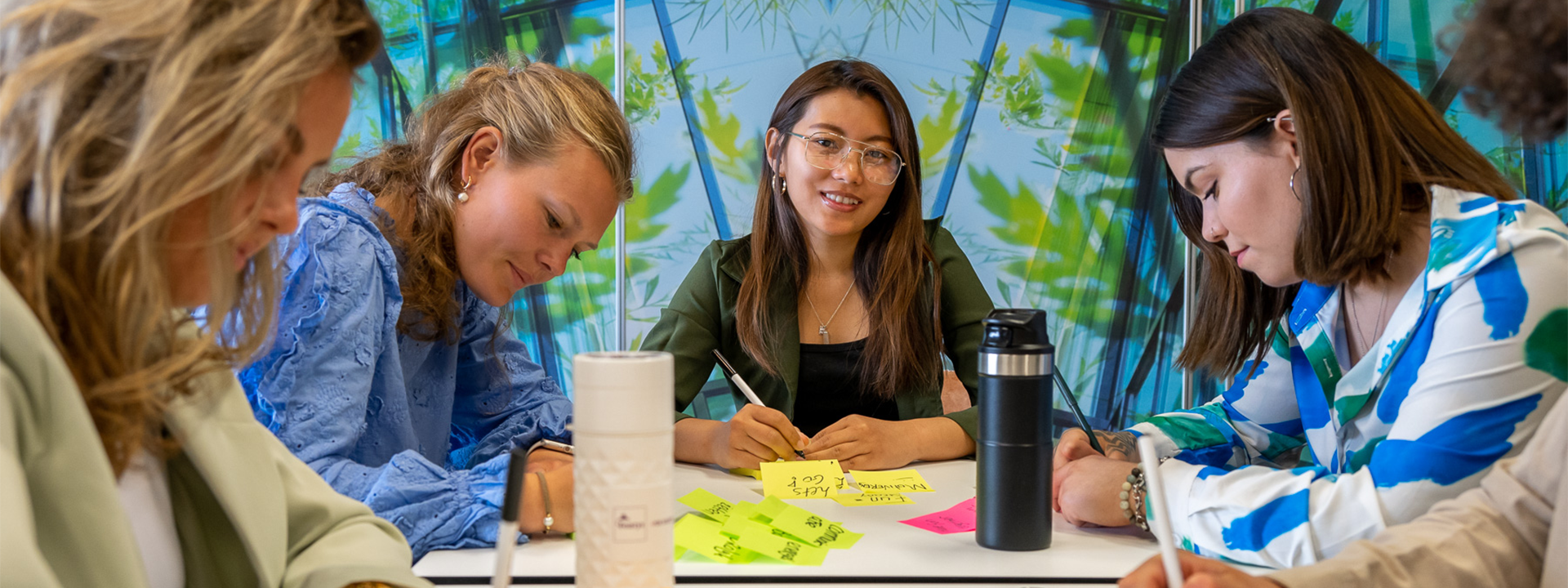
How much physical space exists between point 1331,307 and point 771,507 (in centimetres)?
78

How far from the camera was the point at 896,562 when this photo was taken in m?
1.00

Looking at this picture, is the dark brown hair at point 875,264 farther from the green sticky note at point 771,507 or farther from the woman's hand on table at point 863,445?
the green sticky note at point 771,507

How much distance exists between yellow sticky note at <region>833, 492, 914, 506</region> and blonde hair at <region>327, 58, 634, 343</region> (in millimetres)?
584

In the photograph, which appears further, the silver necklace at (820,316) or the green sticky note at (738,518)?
the silver necklace at (820,316)

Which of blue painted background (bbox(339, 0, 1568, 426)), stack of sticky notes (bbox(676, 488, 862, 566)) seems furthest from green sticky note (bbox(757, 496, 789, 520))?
blue painted background (bbox(339, 0, 1568, 426))

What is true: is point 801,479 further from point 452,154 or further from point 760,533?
point 452,154

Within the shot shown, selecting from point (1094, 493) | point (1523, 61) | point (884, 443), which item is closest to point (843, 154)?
point (884, 443)

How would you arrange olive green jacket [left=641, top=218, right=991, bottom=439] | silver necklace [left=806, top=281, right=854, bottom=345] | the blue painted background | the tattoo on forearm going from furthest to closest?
the blue painted background
silver necklace [left=806, top=281, right=854, bottom=345]
olive green jacket [left=641, top=218, right=991, bottom=439]
the tattoo on forearm

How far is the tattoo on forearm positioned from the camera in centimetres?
142

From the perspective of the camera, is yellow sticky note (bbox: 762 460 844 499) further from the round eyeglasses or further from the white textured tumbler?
the round eyeglasses

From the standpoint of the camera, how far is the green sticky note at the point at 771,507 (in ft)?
3.84

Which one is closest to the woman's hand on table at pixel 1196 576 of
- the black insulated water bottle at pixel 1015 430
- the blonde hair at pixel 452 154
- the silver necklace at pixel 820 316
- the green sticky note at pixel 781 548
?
the black insulated water bottle at pixel 1015 430

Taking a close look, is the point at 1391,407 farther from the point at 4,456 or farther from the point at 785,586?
the point at 4,456

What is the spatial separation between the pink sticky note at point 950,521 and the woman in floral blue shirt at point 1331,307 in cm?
12
